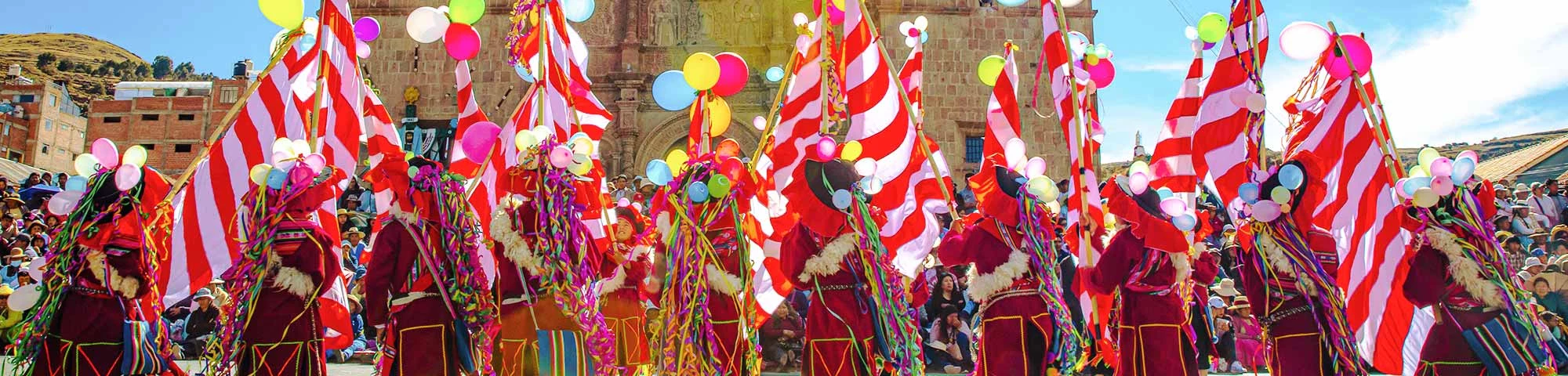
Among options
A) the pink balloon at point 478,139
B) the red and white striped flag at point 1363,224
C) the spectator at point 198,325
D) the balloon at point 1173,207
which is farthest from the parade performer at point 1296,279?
the spectator at point 198,325

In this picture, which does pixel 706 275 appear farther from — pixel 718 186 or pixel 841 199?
pixel 841 199

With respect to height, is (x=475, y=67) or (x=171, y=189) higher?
(x=475, y=67)

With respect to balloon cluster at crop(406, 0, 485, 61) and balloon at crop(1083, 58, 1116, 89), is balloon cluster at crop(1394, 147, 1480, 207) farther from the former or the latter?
balloon cluster at crop(406, 0, 485, 61)

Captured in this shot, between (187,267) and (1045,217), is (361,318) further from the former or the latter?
(1045,217)

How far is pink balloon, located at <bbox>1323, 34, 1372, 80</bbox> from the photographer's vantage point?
6125 millimetres

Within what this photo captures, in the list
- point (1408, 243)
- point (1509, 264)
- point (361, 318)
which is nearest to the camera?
point (1509, 264)

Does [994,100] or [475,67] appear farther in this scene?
[475,67]

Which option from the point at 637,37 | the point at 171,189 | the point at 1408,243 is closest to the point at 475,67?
the point at 637,37

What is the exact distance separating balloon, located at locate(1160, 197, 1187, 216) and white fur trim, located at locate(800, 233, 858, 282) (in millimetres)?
1614

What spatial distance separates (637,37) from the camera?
773 inches

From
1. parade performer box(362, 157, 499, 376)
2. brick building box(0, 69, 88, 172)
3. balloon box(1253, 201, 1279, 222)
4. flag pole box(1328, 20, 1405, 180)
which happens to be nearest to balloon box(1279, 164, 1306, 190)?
balloon box(1253, 201, 1279, 222)

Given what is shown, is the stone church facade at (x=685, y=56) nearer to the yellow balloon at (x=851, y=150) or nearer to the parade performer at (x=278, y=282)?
the yellow balloon at (x=851, y=150)

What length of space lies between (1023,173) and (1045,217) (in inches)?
27.3

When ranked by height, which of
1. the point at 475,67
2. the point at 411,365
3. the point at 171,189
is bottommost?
the point at 411,365
